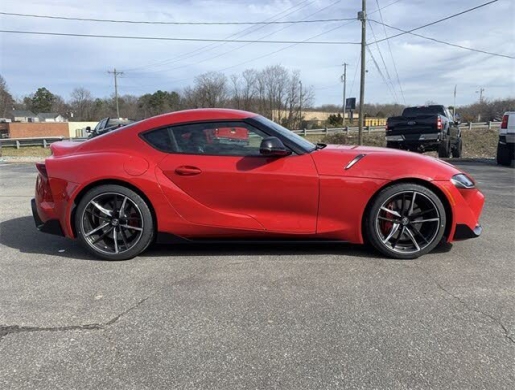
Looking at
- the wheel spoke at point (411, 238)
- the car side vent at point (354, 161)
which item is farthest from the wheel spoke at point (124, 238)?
the wheel spoke at point (411, 238)

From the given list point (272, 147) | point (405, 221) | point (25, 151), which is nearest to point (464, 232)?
point (405, 221)

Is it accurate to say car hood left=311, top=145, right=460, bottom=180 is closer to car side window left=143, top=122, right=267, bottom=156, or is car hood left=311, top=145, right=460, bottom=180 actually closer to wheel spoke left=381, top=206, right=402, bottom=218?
wheel spoke left=381, top=206, right=402, bottom=218

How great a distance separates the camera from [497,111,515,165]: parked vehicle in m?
11.9

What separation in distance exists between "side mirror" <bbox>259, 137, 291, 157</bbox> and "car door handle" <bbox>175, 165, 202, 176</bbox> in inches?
24.7

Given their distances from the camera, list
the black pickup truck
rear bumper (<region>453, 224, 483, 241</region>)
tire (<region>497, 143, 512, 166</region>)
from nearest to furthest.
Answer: rear bumper (<region>453, 224, 483, 241</region>)
tire (<region>497, 143, 512, 166</region>)
the black pickup truck

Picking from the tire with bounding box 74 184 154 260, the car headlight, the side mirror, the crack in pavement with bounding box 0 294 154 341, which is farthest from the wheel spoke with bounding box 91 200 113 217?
the car headlight

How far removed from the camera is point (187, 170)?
394cm

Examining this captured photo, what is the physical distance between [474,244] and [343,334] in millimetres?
2568

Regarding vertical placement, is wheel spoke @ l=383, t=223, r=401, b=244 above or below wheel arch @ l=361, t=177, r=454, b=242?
below

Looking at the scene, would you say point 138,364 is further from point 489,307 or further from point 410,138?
point 410,138

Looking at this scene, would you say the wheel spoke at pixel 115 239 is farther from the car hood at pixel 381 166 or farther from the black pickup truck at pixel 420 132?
the black pickup truck at pixel 420 132

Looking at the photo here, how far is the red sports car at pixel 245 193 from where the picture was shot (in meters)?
3.87

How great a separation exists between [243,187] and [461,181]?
2.05 meters

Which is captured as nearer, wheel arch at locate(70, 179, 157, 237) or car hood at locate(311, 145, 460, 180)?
car hood at locate(311, 145, 460, 180)
